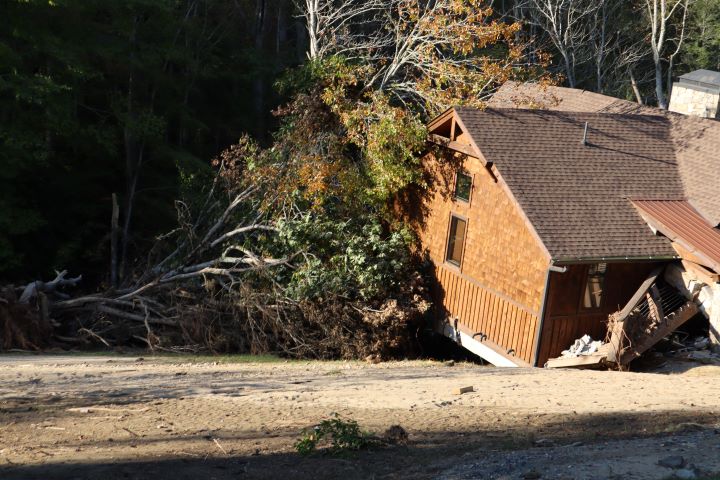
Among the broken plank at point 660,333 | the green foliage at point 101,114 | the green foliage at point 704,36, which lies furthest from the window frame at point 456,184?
the green foliage at point 704,36

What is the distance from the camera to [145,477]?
9297 millimetres

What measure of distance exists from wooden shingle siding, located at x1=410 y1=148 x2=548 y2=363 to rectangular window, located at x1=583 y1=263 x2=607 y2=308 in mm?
1170

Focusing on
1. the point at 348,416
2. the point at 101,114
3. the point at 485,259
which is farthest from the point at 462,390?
the point at 101,114

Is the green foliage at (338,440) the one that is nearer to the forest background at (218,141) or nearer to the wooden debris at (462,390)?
the wooden debris at (462,390)

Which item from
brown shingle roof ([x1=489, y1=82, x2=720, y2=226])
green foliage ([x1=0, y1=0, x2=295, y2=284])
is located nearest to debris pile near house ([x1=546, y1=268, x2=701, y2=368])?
brown shingle roof ([x1=489, y1=82, x2=720, y2=226])

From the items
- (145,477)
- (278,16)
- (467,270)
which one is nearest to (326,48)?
(467,270)

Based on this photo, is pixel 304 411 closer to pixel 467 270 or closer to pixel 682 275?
pixel 467 270

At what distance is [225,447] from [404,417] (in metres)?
2.76

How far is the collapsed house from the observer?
1761 cm

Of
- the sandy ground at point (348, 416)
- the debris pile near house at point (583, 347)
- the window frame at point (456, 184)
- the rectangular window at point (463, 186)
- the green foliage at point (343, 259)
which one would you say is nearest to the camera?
the sandy ground at point (348, 416)

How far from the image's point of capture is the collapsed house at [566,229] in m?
17.6

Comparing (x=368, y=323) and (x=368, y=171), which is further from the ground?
(x=368, y=171)

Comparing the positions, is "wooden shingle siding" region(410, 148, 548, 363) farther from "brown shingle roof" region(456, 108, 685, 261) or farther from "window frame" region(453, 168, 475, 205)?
"brown shingle roof" region(456, 108, 685, 261)

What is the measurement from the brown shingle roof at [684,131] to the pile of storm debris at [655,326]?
174cm
